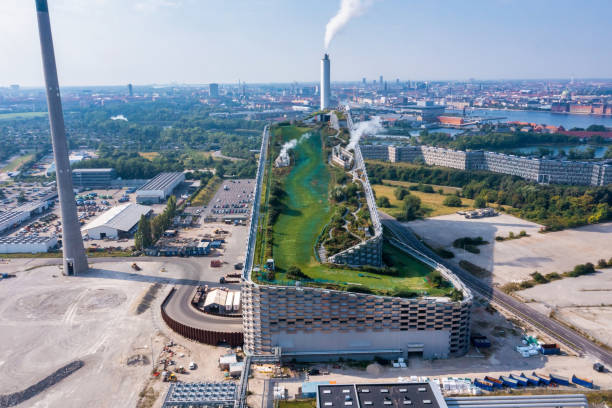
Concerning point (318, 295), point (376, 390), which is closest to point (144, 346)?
point (318, 295)

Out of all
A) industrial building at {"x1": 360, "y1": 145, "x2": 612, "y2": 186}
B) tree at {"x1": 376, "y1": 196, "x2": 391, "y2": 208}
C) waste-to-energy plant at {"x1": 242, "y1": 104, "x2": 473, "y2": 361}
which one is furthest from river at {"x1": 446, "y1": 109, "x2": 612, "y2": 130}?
waste-to-energy plant at {"x1": 242, "y1": 104, "x2": 473, "y2": 361}

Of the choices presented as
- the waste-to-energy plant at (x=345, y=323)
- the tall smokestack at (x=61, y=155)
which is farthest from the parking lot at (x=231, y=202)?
the waste-to-energy plant at (x=345, y=323)

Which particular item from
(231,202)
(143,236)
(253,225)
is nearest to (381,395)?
(253,225)

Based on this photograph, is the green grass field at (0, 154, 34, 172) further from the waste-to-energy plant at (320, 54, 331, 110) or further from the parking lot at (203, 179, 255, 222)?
the waste-to-energy plant at (320, 54, 331, 110)

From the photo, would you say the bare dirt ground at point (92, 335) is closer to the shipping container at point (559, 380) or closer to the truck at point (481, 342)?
the truck at point (481, 342)

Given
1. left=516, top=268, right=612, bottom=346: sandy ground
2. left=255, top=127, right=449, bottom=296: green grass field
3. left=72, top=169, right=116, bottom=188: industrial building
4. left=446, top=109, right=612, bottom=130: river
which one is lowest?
left=516, top=268, right=612, bottom=346: sandy ground
